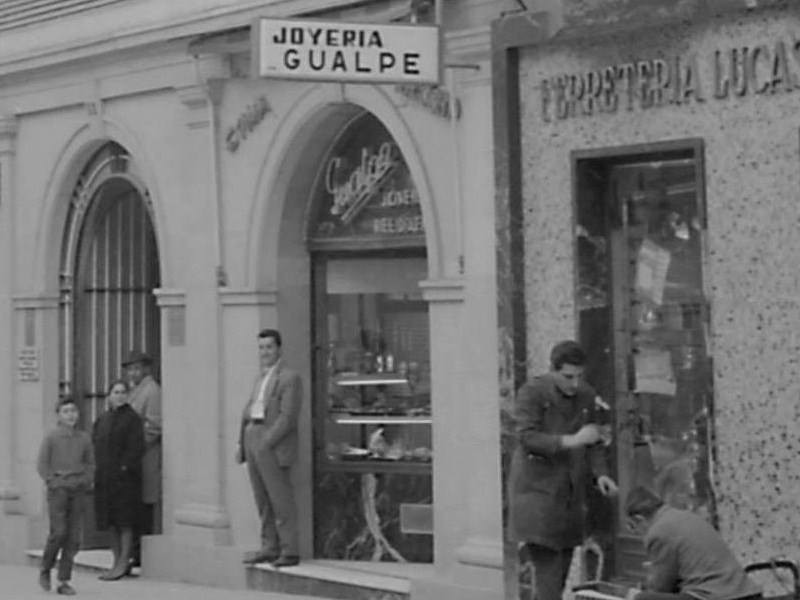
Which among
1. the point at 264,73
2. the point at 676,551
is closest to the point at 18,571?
the point at 264,73

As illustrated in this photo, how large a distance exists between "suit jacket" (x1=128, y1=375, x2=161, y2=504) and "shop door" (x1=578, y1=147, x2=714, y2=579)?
550cm

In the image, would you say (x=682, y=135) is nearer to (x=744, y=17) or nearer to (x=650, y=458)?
(x=744, y=17)

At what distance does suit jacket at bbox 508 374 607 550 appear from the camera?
1314 cm

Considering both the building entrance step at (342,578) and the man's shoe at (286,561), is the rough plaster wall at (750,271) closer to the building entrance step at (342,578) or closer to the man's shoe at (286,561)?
the building entrance step at (342,578)

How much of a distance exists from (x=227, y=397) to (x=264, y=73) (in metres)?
4.37

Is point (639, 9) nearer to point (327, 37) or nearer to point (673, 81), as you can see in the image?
point (673, 81)

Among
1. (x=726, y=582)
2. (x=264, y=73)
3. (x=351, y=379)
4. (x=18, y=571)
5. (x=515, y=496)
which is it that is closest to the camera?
(x=726, y=582)

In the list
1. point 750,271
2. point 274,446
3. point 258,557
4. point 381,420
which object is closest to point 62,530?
point 258,557

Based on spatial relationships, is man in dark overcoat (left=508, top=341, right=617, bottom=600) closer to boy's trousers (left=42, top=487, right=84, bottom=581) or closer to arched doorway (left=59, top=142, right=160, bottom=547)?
boy's trousers (left=42, top=487, right=84, bottom=581)

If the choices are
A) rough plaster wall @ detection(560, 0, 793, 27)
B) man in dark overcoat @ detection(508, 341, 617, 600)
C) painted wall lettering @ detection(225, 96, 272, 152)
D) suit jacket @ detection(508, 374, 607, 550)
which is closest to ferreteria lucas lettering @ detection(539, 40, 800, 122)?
rough plaster wall @ detection(560, 0, 793, 27)

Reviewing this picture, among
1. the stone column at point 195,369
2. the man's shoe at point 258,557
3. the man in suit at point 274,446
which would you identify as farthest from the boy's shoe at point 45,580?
the man in suit at point 274,446

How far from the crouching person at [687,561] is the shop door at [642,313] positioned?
300cm

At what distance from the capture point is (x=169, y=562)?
18.7m

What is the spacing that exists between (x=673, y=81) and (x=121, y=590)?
22.1 ft
